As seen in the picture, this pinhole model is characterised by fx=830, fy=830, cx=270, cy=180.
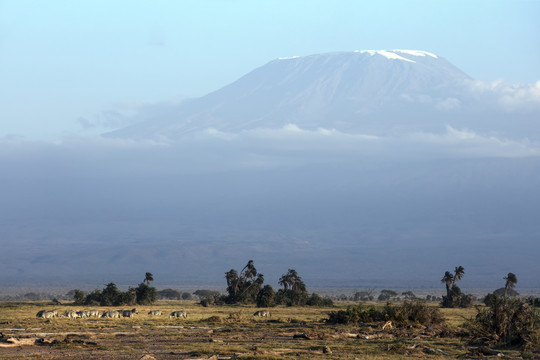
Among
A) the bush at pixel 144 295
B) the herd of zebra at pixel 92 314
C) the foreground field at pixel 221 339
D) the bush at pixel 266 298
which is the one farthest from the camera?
the bush at pixel 144 295

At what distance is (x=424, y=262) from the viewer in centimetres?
16600

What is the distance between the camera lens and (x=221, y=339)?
28594mm

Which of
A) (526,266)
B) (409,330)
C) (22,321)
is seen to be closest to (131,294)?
(22,321)

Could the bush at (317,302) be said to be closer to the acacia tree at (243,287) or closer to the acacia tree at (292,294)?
the acacia tree at (292,294)

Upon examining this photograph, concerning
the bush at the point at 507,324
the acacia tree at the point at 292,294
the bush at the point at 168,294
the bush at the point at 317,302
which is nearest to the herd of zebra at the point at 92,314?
the bush at the point at 507,324

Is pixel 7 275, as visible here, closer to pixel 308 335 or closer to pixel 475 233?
pixel 475 233

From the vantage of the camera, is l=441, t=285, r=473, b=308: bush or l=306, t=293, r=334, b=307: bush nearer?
l=306, t=293, r=334, b=307: bush

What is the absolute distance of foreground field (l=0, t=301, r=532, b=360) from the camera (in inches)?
942

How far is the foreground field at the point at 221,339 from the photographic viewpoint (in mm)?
23938

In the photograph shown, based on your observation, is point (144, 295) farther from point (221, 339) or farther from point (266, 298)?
point (221, 339)

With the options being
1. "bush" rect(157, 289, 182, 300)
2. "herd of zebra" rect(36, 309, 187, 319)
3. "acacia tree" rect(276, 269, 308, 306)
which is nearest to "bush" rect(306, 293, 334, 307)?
"acacia tree" rect(276, 269, 308, 306)

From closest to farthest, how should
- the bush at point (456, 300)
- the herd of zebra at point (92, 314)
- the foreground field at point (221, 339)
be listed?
the foreground field at point (221, 339), the herd of zebra at point (92, 314), the bush at point (456, 300)

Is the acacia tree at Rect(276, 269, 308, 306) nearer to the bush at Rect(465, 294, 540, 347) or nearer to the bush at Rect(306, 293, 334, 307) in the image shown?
the bush at Rect(306, 293, 334, 307)

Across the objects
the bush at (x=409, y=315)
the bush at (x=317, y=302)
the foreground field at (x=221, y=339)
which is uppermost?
the bush at (x=317, y=302)
